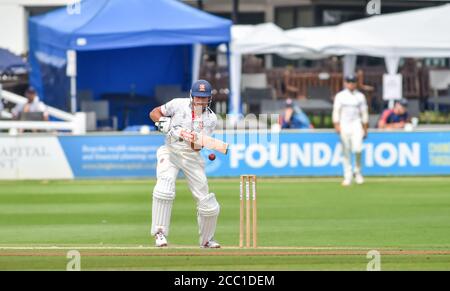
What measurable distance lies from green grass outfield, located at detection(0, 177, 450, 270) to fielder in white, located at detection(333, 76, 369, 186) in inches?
19.3

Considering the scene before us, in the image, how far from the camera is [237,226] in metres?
16.9

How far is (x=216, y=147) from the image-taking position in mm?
13055

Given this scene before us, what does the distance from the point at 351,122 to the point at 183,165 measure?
1064cm

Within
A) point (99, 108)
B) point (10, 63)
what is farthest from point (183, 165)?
point (10, 63)

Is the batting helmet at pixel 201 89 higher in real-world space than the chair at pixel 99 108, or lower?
higher

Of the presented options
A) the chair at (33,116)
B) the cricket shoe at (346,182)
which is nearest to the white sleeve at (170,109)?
the cricket shoe at (346,182)

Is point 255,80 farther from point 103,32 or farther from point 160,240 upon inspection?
point 160,240

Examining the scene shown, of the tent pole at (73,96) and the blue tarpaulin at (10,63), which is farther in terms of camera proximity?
the blue tarpaulin at (10,63)

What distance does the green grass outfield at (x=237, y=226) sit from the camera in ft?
40.5

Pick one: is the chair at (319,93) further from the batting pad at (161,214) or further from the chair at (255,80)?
the batting pad at (161,214)

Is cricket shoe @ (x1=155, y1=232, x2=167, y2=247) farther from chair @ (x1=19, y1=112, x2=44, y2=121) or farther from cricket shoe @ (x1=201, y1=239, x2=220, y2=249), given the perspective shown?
chair @ (x1=19, y1=112, x2=44, y2=121)

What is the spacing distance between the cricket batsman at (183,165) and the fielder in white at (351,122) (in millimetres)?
10294
